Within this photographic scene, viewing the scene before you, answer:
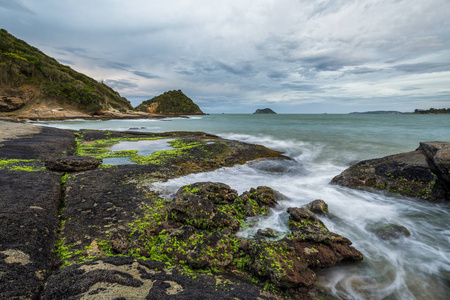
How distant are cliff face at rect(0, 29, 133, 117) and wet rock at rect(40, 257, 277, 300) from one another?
6323cm

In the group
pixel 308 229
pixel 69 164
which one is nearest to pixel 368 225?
pixel 308 229

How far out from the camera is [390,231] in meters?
6.17

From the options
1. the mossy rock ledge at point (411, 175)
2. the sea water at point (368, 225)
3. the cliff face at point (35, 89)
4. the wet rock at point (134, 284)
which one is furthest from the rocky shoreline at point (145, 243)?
the cliff face at point (35, 89)

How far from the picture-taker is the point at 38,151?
1134cm

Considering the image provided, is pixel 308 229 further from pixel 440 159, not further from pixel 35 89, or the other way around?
pixel 35 89

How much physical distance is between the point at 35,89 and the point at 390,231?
7682cm

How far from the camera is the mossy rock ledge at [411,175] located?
819cm

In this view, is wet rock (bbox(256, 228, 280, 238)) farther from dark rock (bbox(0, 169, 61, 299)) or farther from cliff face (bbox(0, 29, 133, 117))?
cliff face (bbox(0, 29, 133, 117))

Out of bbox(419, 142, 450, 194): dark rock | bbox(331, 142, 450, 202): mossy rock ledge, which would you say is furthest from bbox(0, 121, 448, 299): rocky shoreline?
bbox(331, 142, 450, 202): mossy rock ledge

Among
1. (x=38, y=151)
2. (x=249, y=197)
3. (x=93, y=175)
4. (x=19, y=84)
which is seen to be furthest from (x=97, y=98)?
(x=249, y=197)

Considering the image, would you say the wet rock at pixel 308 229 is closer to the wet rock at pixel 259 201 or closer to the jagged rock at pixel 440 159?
the wet rock at pixel 259 201

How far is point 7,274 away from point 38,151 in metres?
11.2

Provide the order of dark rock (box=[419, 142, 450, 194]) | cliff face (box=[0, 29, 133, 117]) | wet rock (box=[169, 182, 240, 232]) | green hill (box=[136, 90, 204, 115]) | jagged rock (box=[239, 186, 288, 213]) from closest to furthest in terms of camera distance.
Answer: wet rock (box=[169, 182, 240, 232]) < jagged rock (box=[239, 186, 288, 213]) < dark rock (box=[419, 142, 450, 194]) < cliff face (box=[0, 29, 133, 117]) < green hill (box=[136, 90, 204, 115])

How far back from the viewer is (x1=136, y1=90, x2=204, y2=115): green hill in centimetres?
13675
